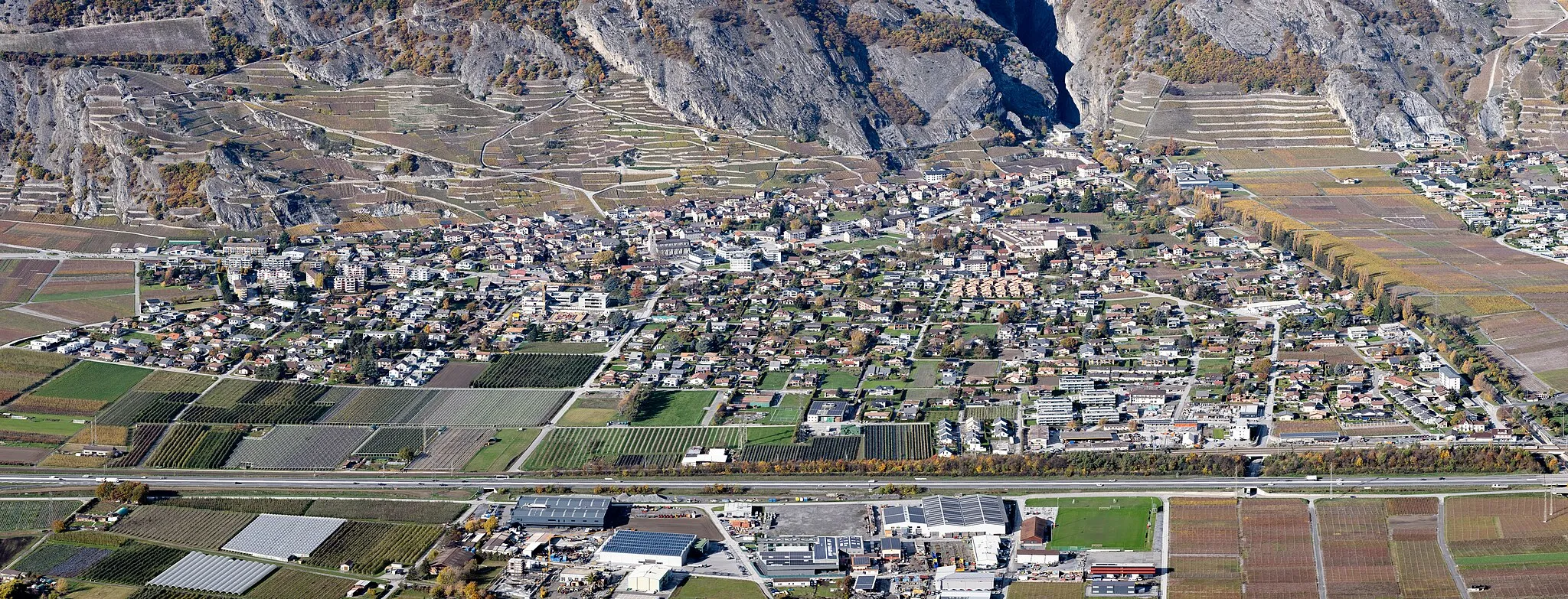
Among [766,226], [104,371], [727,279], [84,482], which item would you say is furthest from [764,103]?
[84,482]

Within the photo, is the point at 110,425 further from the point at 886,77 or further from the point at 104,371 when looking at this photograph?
the point at 886,77

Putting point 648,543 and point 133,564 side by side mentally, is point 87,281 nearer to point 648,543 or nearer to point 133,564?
point 133,564

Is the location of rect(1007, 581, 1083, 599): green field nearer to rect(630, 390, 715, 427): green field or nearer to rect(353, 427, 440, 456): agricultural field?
rect(630, 390, 715, 427): green field

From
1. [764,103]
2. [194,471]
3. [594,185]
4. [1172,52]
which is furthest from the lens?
[1172,52]

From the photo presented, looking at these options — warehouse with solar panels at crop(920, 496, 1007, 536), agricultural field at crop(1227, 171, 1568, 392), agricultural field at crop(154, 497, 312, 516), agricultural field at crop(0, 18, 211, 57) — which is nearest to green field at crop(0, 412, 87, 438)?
agricultural field at crop(154, 497, 312, 516)

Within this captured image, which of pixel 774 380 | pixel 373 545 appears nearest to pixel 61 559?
pixel 373 545
